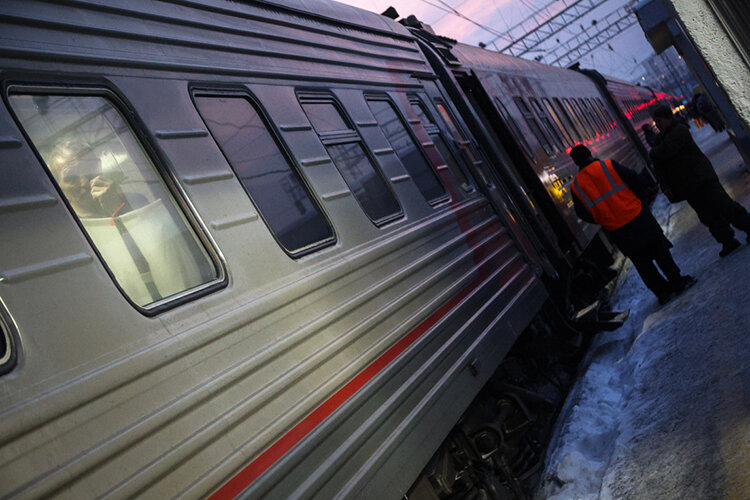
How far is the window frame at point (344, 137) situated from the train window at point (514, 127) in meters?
3.74

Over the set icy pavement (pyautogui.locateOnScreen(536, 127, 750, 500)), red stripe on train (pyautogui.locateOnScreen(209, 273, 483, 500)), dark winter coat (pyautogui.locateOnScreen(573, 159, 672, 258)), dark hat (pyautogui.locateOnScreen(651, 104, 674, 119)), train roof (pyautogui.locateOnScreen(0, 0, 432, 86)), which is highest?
train roof (pyautogui.locateOnScreen(0, 0, 432, 86))

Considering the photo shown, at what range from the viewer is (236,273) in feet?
8.25

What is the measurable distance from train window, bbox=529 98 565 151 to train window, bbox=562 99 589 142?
194 cm

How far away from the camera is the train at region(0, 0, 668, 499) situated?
1861 millimetres

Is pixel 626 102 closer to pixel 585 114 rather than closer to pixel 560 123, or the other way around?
pixel 585 114

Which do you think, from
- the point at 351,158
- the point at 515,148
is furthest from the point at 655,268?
the point at 351,158

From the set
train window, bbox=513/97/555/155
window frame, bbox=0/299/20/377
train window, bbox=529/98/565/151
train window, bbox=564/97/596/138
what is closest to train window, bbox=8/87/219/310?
window frame, bbox=0/299/20/377

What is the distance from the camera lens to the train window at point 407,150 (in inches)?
176

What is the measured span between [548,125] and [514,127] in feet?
7.26

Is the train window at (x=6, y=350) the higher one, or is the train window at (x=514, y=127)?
the train window at (x=514, y=127)

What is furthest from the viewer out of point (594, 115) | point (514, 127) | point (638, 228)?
point (594, 115)

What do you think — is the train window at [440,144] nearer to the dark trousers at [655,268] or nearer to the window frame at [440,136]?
the window frame at [440,136]

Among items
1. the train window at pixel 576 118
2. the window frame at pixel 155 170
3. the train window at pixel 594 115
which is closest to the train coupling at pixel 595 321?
the window frame at pixel 155 170

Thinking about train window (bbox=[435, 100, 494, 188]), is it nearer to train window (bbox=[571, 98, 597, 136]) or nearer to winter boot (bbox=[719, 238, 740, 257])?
winter boot (bbox=[719, 238, 740, 257])
